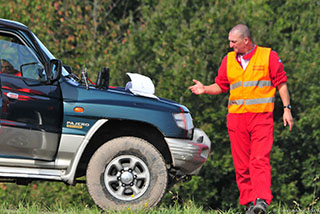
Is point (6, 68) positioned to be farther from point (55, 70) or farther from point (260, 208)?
point (260, 208)

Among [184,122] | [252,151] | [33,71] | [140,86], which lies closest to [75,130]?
[33,71]

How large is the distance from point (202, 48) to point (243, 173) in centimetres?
1619

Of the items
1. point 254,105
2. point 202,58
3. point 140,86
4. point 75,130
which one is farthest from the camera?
point 202,58

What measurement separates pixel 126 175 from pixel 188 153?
701mm

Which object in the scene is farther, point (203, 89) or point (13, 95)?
point (203, 89)

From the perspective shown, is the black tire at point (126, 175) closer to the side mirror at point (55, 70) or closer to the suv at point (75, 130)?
the suv at point (75, 130)

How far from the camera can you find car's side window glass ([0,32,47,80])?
6.25 m

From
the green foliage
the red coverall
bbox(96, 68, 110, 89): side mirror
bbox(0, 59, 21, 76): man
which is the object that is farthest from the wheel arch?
the green foliage

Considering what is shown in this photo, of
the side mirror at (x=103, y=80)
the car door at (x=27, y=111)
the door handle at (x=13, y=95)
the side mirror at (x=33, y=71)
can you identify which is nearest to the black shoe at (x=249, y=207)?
the side mirror at (x=103, y=80)

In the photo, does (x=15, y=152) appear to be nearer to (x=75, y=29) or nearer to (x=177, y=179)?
(x=177, y=179)

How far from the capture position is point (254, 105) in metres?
6.29

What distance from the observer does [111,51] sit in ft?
77.5

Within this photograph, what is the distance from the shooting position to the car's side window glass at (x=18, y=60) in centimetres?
625

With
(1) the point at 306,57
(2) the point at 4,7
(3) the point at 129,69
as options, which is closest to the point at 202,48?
(3) the point at 129,69
